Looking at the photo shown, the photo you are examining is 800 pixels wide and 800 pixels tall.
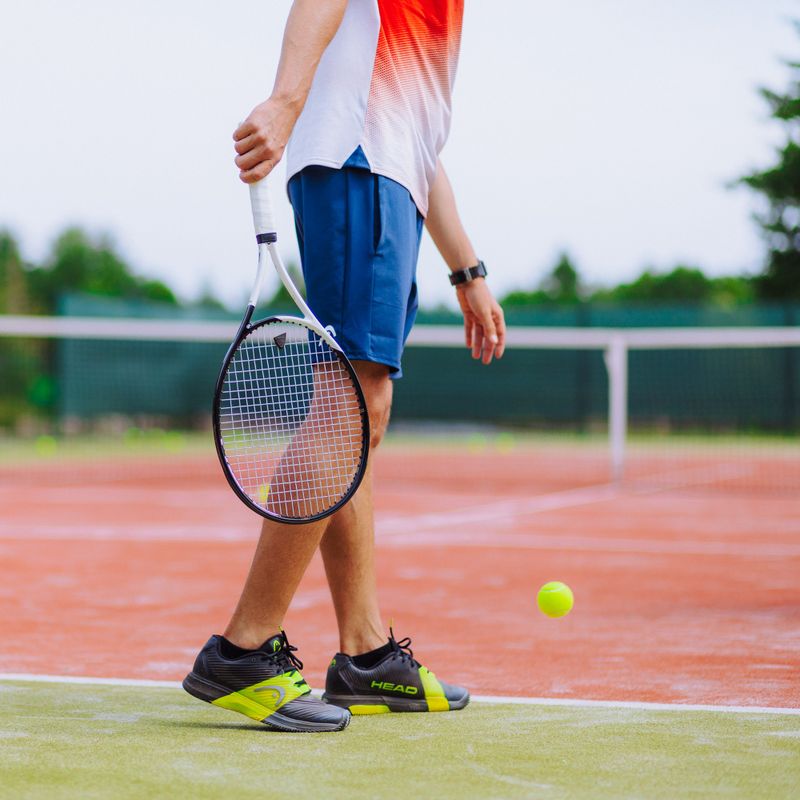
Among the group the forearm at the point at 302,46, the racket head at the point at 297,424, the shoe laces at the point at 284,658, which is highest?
the forearm at the point at 302,46

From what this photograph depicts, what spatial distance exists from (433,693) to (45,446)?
52.8ft

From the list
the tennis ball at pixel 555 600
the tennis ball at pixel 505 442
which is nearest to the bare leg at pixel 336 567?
the tennis ball at pixel 555 600

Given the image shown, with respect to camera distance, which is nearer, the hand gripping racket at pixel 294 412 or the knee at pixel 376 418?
the hand gripping racket at pixel 294 412

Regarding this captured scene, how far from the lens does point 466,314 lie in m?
3.00

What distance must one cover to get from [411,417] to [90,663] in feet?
56.3

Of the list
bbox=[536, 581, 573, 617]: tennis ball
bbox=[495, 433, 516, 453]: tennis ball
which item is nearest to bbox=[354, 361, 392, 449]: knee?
bbox=[536, 581, 573, 617]: tennis ball

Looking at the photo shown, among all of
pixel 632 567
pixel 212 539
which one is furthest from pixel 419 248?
pixel 212 539

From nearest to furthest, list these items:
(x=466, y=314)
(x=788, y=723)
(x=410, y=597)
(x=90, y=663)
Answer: (x=788, y=723) → (x=466, y=314) → (x=90, y=663) → (x=410, y=597)

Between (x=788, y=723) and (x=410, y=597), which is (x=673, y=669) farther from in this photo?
(x=410, y=597)

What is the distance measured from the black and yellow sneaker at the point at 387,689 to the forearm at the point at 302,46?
3.72 feet

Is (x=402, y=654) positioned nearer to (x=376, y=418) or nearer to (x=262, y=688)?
(x=262, y=688)

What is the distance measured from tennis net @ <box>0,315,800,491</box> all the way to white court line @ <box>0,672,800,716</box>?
13.3 metres

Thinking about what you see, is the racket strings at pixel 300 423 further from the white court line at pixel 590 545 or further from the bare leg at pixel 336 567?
the white court line at pixel 590 545

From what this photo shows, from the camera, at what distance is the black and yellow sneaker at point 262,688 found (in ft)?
8.00
